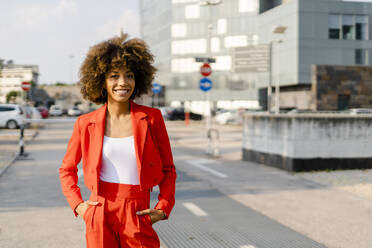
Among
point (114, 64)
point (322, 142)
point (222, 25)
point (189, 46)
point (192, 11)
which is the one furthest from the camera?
point (189, 46)

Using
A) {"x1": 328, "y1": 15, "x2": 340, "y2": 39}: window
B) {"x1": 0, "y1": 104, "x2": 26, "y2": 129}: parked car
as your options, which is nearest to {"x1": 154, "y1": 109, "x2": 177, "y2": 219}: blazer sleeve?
{"x1": 0, "y1": 104, "x2": 26, "y2": 129}: parked car

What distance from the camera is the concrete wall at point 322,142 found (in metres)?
11.8

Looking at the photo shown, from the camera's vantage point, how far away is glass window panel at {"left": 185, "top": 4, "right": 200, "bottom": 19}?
69.6m

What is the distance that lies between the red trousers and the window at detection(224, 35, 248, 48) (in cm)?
6494

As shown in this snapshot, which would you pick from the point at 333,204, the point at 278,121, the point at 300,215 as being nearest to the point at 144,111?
the point at 300,215

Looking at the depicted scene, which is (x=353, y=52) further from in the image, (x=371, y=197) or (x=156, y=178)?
(x=156, y=178)

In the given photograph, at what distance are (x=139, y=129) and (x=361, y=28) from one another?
45546mm

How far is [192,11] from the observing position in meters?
69.8

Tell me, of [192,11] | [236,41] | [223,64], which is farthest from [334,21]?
[192,11]

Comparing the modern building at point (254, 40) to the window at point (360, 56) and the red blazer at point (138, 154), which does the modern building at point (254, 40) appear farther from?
the red blazer at point (138, 154)

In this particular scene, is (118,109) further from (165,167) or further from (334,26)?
(334,26)

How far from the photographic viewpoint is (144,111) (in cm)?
289

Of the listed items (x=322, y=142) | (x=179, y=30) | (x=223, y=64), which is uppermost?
(x=179, y=30)

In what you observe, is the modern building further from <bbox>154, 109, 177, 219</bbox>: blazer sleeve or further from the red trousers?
the red trousers
